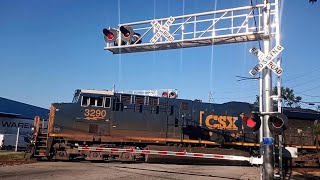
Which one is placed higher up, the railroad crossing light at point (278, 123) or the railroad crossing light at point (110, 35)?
the railroad crossing light at point (110, 35)

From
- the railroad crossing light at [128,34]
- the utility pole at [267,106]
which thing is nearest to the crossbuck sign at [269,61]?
the utility pole at [267,106]

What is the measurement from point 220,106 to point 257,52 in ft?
45.1

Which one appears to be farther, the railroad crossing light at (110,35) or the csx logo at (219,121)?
the csx logo at (219,121)

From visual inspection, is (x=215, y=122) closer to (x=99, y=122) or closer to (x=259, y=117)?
(x=99, y=122)

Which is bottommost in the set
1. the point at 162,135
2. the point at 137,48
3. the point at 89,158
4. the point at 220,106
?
the point at 89,158

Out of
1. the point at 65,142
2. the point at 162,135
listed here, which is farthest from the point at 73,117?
the point at 162,135

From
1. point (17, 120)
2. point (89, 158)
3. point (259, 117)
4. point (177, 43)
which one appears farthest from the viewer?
point (17, 120)

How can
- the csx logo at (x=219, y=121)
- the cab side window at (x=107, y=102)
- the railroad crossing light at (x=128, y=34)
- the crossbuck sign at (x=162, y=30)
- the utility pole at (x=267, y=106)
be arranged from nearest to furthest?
the utility pole at (x=267, y=106)
the crossbuck sign at (x=162, y=30)
the railroad crossing light at (x=128, y=34)
the cab side window at (x=107, y=102)
the csx logo at (x=219, y=121)

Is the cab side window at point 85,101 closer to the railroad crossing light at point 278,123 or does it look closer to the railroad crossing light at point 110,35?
the railroad crossing light at point 110,35

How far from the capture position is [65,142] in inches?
793

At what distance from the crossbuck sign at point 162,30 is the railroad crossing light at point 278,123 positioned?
25.2 feet

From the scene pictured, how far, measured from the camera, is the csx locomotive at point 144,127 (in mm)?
20203

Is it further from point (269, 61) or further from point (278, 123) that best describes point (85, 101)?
point (278, 123)

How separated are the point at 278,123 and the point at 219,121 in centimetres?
1438
